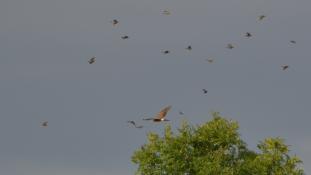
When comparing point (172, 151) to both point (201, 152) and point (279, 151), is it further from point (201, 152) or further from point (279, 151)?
point (279, 151)

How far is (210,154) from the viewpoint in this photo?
93.2m

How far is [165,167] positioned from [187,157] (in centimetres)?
198

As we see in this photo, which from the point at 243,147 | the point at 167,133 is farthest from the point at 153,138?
the point at 243,147

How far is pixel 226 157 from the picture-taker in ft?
307

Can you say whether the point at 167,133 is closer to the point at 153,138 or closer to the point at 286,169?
the point at 153,138

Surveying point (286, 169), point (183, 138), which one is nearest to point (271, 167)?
point (286, 169)

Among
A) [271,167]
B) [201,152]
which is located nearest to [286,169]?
[271,167]

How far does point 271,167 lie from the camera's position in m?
92.9

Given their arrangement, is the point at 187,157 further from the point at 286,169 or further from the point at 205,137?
the point at 286,169

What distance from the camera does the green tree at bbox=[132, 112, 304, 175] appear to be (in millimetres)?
92500

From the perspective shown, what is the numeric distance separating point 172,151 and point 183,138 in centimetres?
163

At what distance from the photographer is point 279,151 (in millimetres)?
93750

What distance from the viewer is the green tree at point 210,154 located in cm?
9250

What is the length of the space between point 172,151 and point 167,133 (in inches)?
86.0
